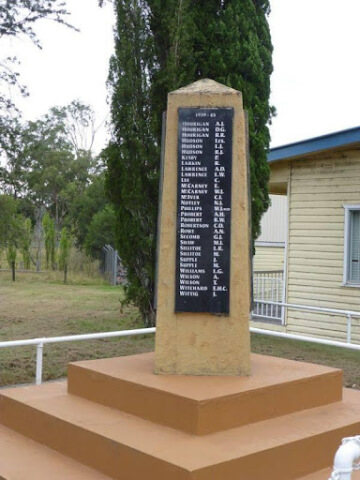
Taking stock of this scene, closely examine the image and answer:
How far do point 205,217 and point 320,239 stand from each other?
7191mm

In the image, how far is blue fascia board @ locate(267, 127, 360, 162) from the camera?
37.1 feet

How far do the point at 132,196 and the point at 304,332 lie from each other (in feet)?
13.7

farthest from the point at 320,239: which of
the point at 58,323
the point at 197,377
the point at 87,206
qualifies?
the point at 87,206

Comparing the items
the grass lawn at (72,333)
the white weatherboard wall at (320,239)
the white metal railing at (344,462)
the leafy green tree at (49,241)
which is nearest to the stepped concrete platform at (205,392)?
the white metal railing at (344,462)

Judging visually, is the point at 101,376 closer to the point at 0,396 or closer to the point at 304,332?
the point at 0,396

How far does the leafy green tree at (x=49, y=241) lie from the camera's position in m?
33.8

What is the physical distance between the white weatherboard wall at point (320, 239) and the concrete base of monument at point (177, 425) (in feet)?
21.4

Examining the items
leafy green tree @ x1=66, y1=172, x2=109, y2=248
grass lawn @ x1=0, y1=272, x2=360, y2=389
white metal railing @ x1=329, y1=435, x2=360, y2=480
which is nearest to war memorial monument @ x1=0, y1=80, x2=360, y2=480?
white metal railing @ x1=329, y1=435, x2=360, y2=480

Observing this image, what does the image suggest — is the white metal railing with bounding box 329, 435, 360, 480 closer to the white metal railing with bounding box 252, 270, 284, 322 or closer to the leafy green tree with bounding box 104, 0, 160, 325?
the leafy green tree with bounding box 104, 0, 160, 325

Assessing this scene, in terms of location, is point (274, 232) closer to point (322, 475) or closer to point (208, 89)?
point (208, 89)

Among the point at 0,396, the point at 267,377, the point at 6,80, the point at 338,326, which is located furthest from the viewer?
the point at 6,80

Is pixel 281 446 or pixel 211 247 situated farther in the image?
pixel 211 247

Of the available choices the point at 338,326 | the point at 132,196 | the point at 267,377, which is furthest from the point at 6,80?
the point at 267,377

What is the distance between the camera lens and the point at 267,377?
5.41 metres
